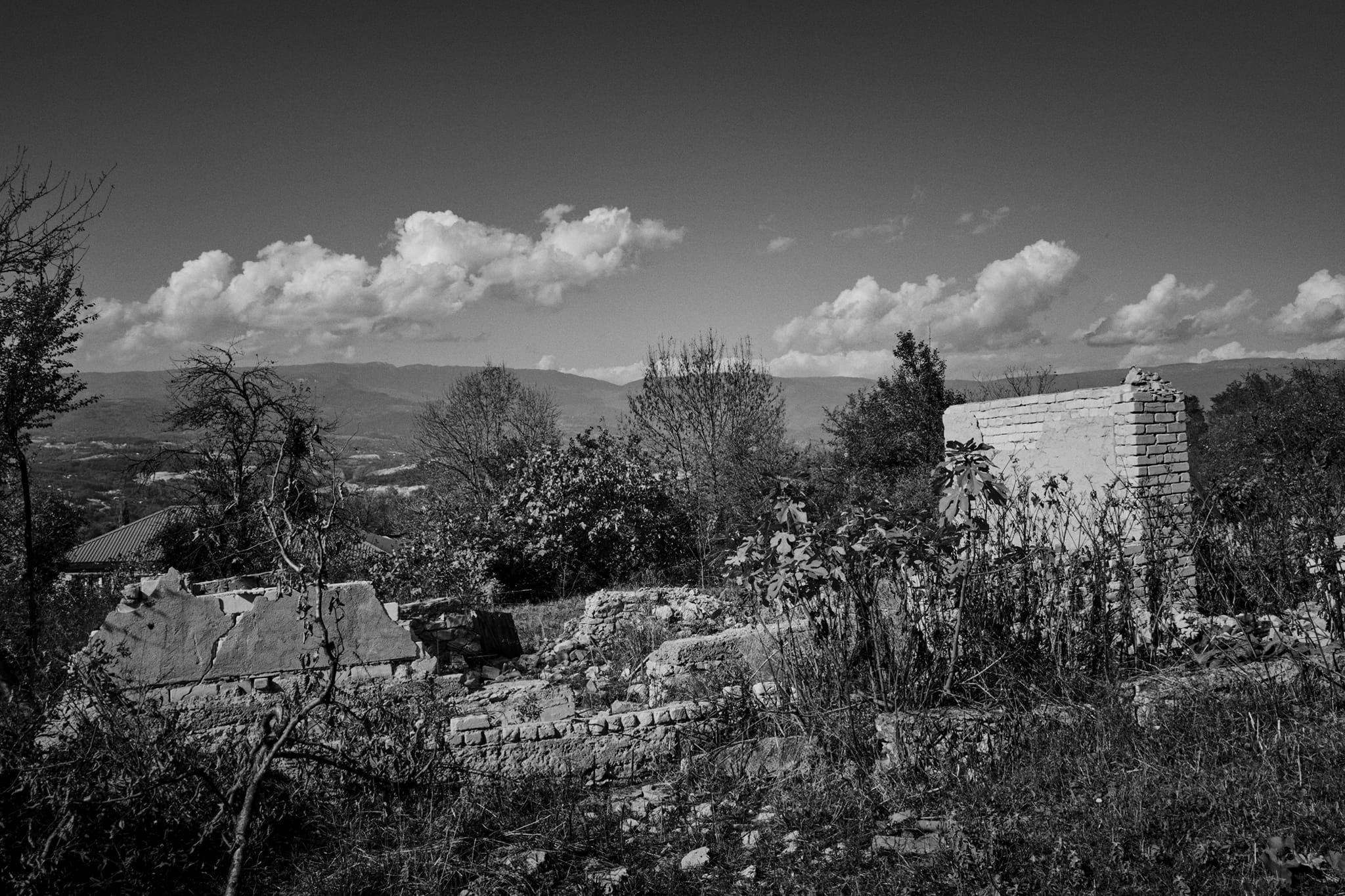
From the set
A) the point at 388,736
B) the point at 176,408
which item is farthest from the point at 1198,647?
the point at 176,408

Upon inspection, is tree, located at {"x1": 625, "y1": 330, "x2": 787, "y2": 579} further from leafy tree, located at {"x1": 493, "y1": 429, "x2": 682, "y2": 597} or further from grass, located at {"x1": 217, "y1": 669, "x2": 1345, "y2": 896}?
grass, located at {"x1": 217, "y1": 669, "x2": 1345, "y2": 896}

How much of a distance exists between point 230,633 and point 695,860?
4.65 m

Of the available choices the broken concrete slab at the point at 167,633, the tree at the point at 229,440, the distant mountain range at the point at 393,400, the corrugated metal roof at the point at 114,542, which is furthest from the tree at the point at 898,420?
the corrugated metal roof at the point at 114,542

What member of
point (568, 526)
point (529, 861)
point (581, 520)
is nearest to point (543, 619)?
point (568, 526)

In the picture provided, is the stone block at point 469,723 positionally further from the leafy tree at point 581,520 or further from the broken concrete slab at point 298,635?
the leafy tree at point 581,520

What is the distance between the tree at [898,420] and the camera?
21.6m

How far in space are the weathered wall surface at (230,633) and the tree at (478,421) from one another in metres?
19.3

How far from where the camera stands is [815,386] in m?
189

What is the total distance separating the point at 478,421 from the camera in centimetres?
2934

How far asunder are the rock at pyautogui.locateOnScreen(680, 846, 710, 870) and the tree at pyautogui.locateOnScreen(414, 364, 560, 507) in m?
22.9

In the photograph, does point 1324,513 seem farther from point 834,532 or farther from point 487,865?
point 487,865

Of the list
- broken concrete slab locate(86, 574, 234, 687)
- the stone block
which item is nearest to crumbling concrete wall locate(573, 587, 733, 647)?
broken concrete slab locate(86, 574, 234, 687)

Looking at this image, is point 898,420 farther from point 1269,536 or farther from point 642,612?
point 1269,536

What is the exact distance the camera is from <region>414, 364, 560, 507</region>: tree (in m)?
27.5
